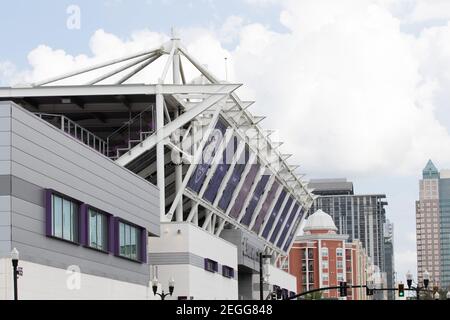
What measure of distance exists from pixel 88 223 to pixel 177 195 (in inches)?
875

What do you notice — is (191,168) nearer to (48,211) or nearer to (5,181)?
(48,211)

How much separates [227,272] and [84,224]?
36982 mm

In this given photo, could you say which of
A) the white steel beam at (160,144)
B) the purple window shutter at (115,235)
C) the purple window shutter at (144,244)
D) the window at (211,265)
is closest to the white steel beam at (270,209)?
the window at (211,265)

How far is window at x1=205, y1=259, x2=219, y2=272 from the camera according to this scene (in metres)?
80.6

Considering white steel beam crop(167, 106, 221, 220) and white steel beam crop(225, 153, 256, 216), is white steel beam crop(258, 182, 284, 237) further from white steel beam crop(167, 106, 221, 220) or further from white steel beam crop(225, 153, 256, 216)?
white steel beam crop(167, 106, 221, 220)

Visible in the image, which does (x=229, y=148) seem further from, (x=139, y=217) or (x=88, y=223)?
(x=88, y=223)

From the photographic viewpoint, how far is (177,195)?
252 feet

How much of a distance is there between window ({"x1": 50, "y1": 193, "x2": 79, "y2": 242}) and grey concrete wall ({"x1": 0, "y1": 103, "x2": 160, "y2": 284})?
43cm

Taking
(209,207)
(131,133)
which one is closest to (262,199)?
(209,207)

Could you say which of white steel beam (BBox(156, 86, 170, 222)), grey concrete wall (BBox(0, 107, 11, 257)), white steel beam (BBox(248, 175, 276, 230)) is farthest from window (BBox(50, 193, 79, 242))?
white steel beam (BBox(248, 175, 276, 230))

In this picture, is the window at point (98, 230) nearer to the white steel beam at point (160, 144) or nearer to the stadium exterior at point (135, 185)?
the stadium exterior at point (135, 185)

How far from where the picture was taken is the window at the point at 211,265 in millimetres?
80562
